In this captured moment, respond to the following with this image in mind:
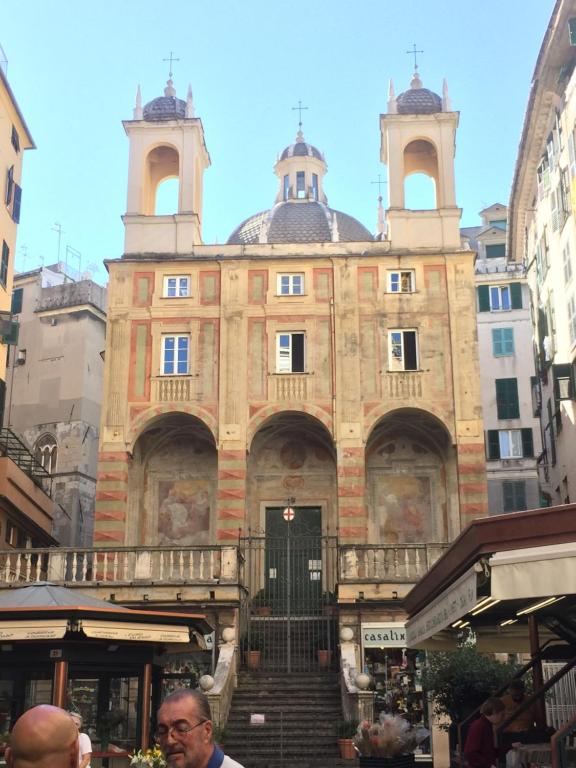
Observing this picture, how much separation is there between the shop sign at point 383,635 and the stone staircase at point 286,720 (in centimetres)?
125

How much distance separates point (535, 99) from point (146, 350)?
13.6 metres

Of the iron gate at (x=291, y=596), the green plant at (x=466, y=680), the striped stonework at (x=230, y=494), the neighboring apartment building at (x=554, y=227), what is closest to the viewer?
the green plant at (x=466, y=680)

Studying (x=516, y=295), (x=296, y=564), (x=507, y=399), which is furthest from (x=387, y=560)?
(x=516, y=295)

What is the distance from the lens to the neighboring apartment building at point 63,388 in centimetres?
4097

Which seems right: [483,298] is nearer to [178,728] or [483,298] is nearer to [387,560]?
[387,560]

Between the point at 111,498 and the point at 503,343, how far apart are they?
22.2 meters

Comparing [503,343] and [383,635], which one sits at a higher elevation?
[503,343]

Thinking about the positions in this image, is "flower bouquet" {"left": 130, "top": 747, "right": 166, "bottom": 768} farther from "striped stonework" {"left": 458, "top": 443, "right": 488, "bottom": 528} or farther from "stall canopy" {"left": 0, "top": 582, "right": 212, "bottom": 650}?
"striped stonework" {"left": 458, "top": 443, "right": 488, "bottom": 528}

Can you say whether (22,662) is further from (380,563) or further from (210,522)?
(210,522)

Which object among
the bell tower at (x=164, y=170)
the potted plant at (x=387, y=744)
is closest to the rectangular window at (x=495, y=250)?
the bell tower at (x=164, y=170)

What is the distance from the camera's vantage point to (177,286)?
31.5m

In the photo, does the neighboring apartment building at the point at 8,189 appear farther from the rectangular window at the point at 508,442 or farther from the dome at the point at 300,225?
the rectangular window at the point at 508,442

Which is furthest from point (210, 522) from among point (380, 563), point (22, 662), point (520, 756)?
point (520, 756)

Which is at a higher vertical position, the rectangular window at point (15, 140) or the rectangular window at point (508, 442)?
the rectangular window at point (15, 140)
